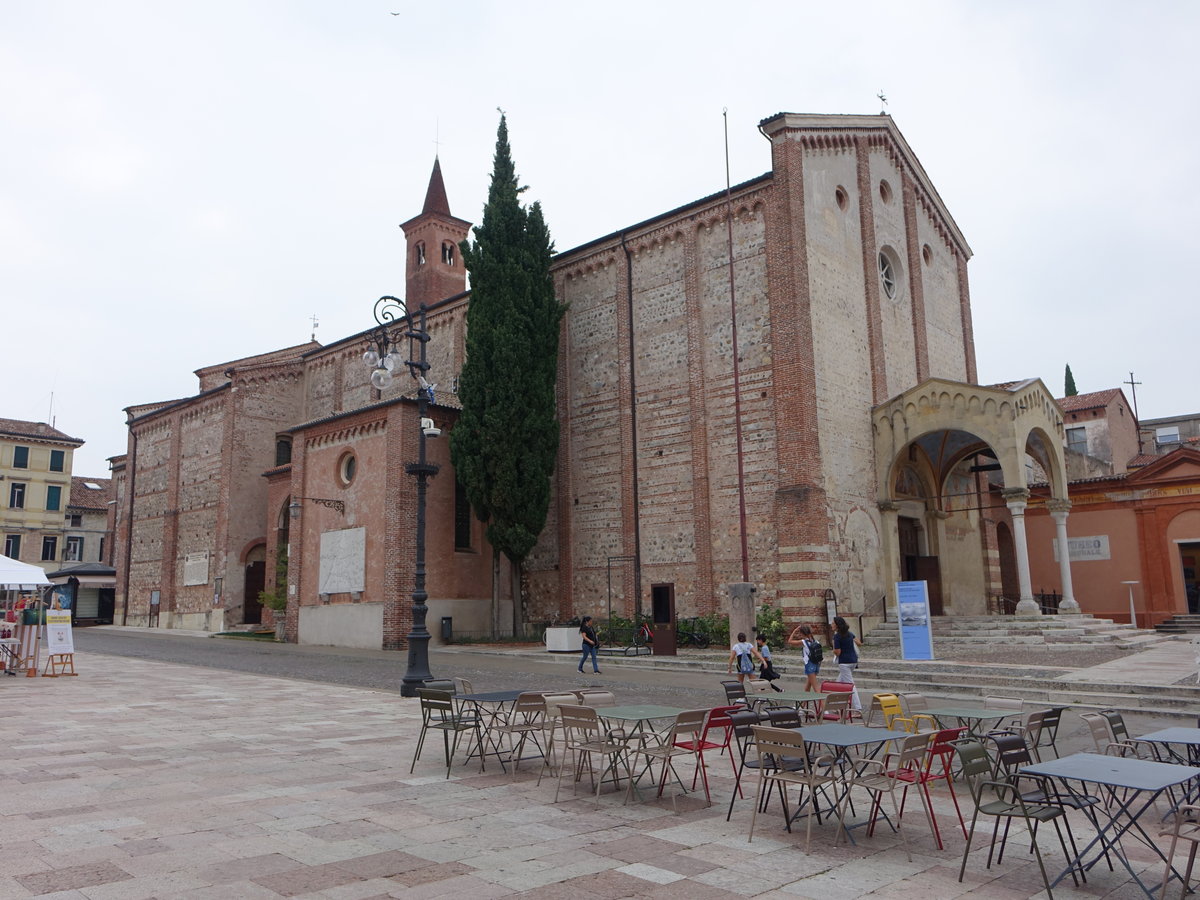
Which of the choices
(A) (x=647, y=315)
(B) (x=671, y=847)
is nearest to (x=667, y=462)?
(A) (x=647, y=315)

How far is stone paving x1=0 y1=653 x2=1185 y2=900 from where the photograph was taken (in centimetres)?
508

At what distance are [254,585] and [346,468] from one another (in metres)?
10.8

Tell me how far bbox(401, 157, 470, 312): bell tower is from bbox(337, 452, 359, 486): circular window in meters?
17.3

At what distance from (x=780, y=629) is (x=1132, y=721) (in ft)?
31.4

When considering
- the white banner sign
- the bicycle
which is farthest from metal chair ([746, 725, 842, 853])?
the white banner sign

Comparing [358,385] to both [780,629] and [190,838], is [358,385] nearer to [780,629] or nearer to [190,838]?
[780,629]

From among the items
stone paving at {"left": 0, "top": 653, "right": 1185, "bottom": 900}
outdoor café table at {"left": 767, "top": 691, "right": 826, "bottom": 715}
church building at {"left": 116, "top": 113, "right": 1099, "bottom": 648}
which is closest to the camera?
stone paving at {"left": 0, "top": 653, "right": 1185, "bottom": 900}

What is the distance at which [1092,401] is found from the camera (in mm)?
34594

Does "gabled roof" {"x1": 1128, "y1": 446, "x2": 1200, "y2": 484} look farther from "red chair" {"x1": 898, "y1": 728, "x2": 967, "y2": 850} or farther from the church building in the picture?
"red chair" {"x1": 898, "y1": 728, "x2": 967, "y2": 850}

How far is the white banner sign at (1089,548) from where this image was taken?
28375 millimetres

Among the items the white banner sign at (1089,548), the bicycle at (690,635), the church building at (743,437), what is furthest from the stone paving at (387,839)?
the white banner sign at (1089,548)

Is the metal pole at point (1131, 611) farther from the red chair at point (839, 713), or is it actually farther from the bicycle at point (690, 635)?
the red chair at point (839, 713)

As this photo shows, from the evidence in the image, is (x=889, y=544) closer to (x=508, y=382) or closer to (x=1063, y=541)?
(x=1063, y=541)

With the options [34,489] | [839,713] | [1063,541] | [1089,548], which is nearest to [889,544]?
[1063,541]
